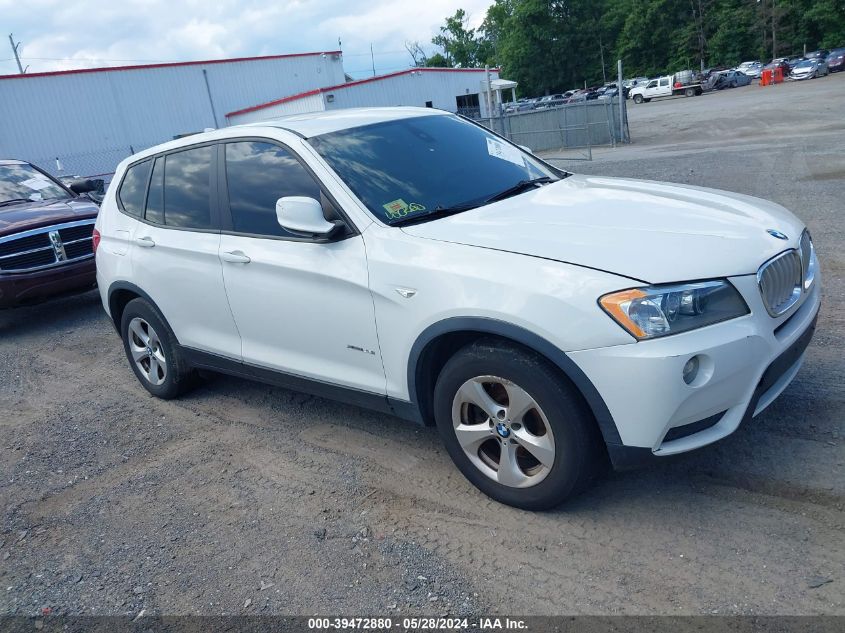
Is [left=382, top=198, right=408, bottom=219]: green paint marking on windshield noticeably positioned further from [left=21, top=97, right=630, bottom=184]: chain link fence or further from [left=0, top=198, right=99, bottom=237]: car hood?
[left=21, top=97, right=630, bottom=184]: chain link fence

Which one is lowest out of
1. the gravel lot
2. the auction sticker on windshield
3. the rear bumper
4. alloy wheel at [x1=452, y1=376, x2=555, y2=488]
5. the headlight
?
the gravel lot

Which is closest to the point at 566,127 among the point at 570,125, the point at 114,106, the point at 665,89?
the point at 570,125

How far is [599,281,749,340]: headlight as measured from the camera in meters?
2.86

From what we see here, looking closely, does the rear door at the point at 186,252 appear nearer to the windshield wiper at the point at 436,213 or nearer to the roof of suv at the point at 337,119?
the roof of suv at the point at 337,119

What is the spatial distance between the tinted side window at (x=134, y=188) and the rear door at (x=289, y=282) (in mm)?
1040

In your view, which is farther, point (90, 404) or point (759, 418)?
point (90, 404)

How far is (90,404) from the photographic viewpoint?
18.6 ft

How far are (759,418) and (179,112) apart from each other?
35.2 m

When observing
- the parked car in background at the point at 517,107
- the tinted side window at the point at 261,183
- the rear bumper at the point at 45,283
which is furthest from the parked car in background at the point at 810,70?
the tinted side window at the point at 261,183

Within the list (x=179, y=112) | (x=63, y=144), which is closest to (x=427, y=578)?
(x=63, y=144)

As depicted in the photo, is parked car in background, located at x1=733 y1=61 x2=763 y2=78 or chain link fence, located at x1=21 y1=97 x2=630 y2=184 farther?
parked car in background, located at x1=733 y1=61 x2=763 y2=78

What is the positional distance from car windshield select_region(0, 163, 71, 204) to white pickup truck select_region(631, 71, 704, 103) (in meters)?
57.5

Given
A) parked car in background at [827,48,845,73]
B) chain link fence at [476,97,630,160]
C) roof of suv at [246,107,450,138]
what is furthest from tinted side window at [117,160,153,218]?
parked car in background at [827,48,845,73]

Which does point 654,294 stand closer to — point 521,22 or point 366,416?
point 366,416
